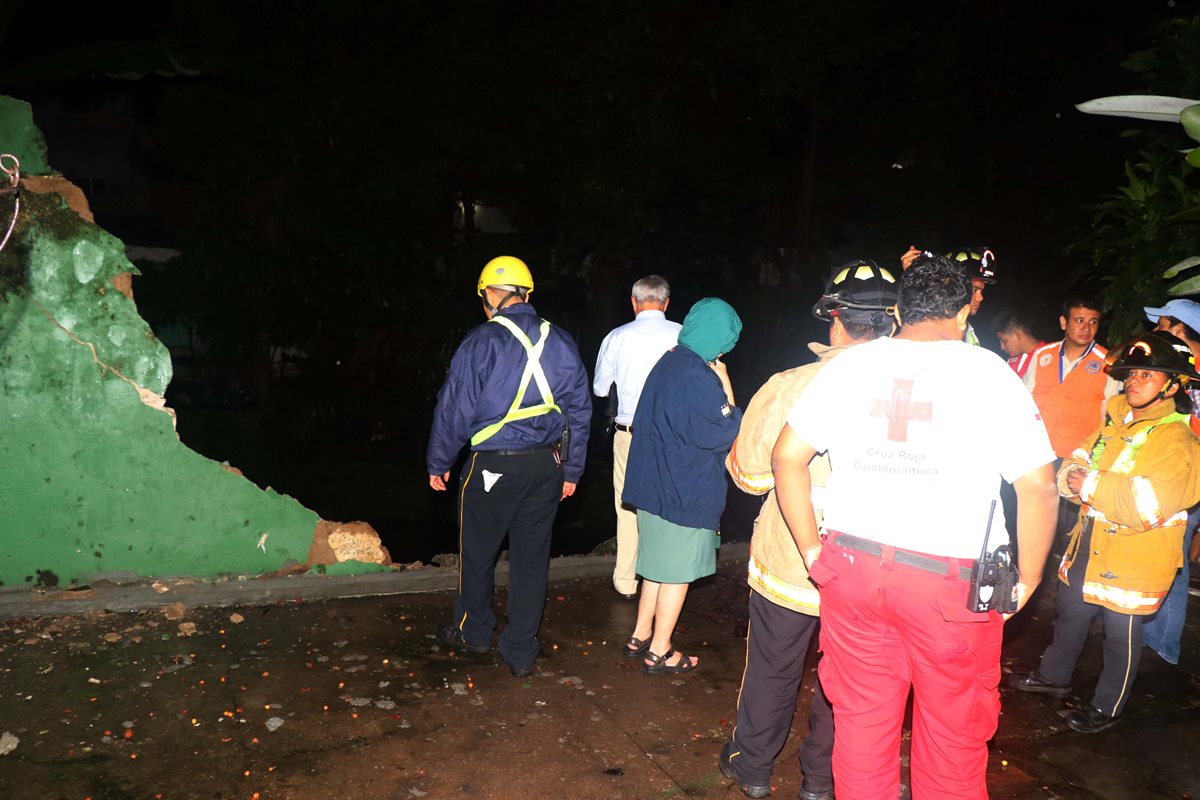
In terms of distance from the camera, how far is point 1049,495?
2.86 m

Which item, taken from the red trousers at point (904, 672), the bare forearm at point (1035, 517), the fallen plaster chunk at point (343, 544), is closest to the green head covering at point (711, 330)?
the red trousers at point (904, 672)

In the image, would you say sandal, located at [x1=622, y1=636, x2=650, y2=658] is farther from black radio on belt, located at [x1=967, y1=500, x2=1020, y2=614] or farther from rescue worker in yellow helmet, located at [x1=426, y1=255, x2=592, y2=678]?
black radio on belt, located at [x1=967, y1=500, x2=1020, y2=614]

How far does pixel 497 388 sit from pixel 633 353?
142 cm

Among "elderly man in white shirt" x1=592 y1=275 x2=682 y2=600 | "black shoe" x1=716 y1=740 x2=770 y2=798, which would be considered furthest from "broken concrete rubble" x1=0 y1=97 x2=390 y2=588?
"black shoe" x1=716 y1=740 x2=770 y2=798

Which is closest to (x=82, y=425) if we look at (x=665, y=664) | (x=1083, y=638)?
(x=665, y=664)

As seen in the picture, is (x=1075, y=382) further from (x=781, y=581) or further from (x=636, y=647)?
(x=781, y=581)

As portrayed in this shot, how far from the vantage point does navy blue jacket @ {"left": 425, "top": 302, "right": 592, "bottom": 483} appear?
15.5 ft

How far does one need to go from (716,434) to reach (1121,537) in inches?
76.8

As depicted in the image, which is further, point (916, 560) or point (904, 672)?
point (904, 672)

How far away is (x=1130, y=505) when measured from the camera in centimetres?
422

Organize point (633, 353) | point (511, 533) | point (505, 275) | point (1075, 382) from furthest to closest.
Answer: point (1075, 382) < point (633, 353) < point (511, 533) < point (505, 275)

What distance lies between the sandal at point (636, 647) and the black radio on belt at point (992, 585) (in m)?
2.63

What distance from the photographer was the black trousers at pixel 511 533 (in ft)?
15.8

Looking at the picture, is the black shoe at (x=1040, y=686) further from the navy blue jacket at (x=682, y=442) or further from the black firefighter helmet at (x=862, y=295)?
the black firefighter helmet at (x=862, y=295)
